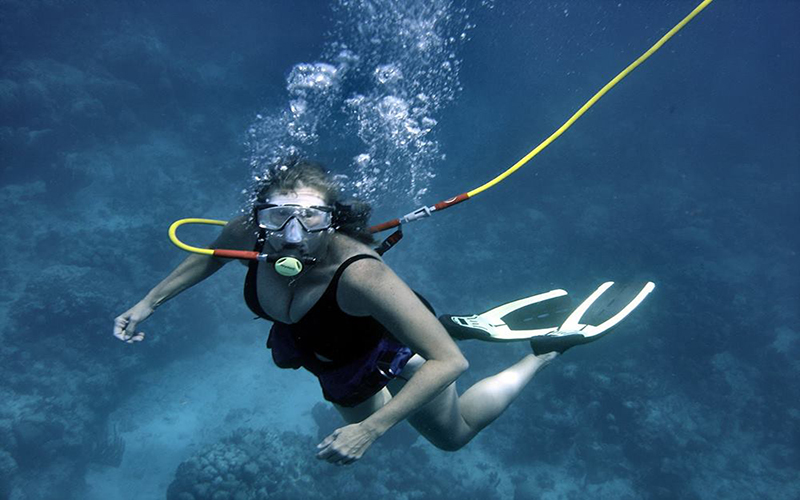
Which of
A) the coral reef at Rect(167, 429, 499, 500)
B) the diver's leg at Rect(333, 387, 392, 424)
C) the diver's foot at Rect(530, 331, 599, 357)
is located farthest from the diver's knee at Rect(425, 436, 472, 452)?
the coral reef at Rect(167, 429, 499, 500)

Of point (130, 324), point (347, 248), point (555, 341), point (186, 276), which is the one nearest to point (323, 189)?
point (347, 248)

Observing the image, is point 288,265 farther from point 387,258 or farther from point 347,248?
point 387,258

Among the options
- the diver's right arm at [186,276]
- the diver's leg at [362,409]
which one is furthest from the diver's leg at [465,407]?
the diver's right arm at [186,276]

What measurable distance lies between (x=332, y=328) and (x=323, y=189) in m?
0.75

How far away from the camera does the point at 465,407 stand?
3.23 metres

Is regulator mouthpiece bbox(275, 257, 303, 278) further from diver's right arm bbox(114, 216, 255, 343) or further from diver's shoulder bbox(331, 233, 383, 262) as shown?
diver's right arm bbox(114, 216, 255, 343)

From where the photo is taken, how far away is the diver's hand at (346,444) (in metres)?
1.63

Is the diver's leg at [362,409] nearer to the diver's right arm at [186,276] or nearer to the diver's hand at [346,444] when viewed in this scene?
the diver's hand at [346,444]

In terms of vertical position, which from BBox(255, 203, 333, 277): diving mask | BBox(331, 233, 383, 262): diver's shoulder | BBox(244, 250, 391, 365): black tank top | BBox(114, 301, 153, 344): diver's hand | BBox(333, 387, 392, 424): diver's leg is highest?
BBox(114, 301, 153, 344): diver's hand

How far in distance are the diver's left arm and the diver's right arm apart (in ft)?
3.70

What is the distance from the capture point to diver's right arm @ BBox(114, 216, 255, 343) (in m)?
2.66

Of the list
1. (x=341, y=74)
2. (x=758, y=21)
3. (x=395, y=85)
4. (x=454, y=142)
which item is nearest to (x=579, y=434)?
(x=395, y=85)

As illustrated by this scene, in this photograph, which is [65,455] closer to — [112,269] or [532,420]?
[112,269]

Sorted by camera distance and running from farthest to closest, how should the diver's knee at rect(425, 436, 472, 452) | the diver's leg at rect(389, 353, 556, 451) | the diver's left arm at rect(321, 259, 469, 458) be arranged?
the diver's knee at rect(425, 436, 472, 452) < the diver's leg at rect(389, 353, 556, 451) < the diver's left arm at rect(321, 259, 469, 458)
